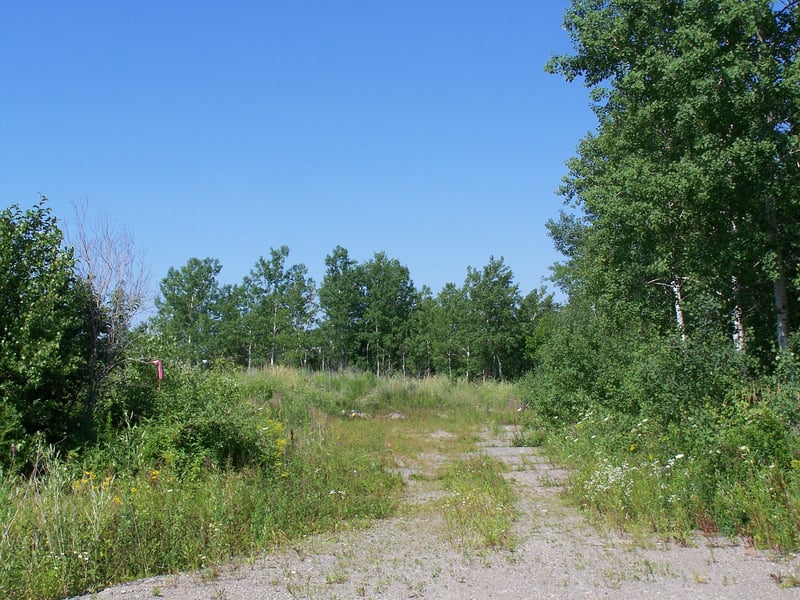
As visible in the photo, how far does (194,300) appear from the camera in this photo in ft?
171

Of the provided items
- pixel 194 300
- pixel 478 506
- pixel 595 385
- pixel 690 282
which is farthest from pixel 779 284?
pixel 194 300

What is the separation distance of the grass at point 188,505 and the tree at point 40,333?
693mm

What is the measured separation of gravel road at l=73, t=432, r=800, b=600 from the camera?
4.92 meters

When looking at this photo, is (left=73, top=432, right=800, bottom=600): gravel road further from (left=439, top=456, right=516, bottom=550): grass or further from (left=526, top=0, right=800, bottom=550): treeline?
(left=526, top=0, right=800, bottom=550): treeline

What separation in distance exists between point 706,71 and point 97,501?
484 inches

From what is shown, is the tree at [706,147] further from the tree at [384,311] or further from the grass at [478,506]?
the tree at [384,311]

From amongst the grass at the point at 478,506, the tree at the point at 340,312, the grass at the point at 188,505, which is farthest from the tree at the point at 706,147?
the tree at the point at 340,312

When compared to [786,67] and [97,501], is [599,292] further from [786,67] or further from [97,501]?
[97,501]

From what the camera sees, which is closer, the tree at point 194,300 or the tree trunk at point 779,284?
the tree trunk at point 779,284

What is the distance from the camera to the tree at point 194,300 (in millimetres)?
49406

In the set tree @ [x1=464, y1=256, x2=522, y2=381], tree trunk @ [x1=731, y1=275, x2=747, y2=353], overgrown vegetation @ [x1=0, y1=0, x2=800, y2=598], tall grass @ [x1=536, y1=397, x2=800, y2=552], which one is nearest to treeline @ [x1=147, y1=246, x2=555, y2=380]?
tree @ [x1=464, y1=256, x2=522, y2=381]

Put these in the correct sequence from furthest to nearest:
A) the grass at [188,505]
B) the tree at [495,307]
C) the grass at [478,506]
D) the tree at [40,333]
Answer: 1. the tree at [495,307]
2. the tree at [40,333]
3. the grass at [478,506]
4. the grass at [188,505]

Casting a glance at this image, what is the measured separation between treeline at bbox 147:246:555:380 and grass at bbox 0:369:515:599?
29.0 m

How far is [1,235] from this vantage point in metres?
8.59
